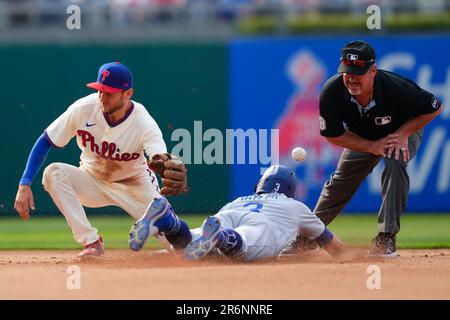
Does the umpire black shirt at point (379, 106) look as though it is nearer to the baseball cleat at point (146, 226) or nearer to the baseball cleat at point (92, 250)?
the baseball cleat at point (146, 226)

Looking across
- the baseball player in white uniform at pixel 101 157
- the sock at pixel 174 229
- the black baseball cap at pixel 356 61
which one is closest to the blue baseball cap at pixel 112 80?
the baseball player in white uniform at pixel 101 157

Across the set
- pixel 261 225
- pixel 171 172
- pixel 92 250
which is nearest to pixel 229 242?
pixel 261 225

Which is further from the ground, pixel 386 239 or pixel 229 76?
pixel 229 76

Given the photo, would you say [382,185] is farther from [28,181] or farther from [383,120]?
[28,181]

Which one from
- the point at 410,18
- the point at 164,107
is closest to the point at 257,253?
the point at 164,107

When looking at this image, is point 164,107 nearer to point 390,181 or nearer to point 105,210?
point 105,210

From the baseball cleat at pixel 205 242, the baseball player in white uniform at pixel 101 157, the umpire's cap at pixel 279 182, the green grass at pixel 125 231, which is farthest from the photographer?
the green grass at pixel 125 231
